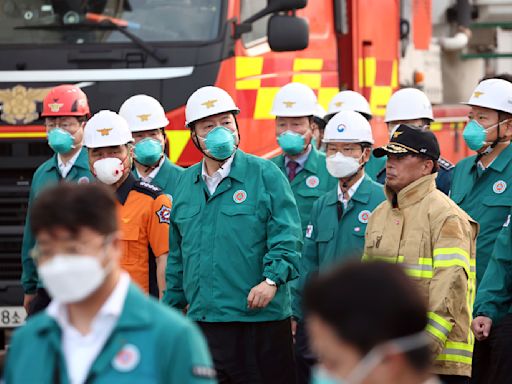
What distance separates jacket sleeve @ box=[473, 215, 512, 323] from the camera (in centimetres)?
663

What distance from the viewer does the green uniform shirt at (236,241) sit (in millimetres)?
6691

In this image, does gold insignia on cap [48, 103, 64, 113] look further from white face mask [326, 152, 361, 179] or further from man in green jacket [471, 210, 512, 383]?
man in green jacket [471, 210, 512, 383]

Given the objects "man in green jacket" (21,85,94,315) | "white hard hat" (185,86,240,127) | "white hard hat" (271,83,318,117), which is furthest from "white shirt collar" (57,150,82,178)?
"white hard hat" (271,83,318,117)

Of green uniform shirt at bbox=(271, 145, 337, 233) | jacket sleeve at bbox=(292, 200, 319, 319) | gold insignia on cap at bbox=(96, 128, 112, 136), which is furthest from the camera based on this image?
green uniform shirt at bbox=(271, 145, 337, 233)

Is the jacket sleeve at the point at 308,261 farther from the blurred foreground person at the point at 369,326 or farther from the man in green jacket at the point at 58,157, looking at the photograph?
the blurred foreground person at the point at 369,326

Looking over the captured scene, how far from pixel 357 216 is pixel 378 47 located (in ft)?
13.8

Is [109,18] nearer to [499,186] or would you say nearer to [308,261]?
[308,261]

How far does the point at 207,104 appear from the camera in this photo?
702 cm

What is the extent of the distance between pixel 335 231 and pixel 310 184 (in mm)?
1476

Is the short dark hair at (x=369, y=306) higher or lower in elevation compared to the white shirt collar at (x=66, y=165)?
lower

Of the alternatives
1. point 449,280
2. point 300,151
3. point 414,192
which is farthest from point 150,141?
point 449,280

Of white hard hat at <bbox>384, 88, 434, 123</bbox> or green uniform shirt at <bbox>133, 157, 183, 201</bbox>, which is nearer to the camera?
green uniform shirt at <bbox>133, 157, 183, 201</bbox>

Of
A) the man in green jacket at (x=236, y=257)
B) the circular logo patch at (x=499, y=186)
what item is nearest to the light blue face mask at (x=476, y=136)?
the circular logo patch at (x=499, y=186)

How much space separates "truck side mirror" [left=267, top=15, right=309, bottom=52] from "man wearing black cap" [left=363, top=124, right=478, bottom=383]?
9.59 feet
